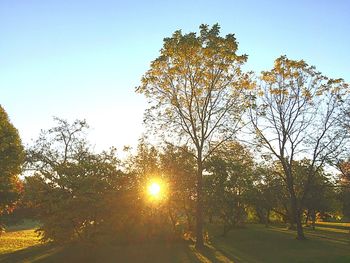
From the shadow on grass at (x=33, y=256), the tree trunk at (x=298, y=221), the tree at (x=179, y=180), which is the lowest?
the shadow on grass at (x=33, y=256)

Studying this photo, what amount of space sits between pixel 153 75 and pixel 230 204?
23133 mm

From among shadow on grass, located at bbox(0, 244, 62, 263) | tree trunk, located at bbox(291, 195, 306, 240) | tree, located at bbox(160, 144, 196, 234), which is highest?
tree, located at bbox(160, 144, 196, 234)

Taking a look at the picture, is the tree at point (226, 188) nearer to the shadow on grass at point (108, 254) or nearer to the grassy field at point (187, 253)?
the grassy field at point (187, 253)

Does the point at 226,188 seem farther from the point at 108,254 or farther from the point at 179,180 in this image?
the point at 108,254

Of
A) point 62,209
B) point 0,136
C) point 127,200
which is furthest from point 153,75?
point 0,136

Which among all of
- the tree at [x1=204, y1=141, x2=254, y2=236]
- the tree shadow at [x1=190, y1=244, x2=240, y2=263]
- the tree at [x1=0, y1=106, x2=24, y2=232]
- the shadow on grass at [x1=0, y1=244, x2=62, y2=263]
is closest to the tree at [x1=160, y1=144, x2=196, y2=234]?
the tree at [x1=204, y1=141, x2=254, y2=236]

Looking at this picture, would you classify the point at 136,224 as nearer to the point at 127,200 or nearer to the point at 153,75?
the point at 127,200

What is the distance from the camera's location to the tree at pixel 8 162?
39438 millimetres

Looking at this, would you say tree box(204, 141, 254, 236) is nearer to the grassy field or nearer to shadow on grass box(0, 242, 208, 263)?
the grassy field

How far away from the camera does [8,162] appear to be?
141ft

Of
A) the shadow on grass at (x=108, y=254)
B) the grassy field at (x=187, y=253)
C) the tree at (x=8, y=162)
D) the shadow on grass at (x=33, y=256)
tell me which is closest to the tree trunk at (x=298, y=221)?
the grassy field at (x=187, y=253)

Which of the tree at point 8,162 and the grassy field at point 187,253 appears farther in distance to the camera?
the tree at point 8,162

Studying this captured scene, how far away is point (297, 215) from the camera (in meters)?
42.3

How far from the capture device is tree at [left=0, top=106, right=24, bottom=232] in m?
39.4
